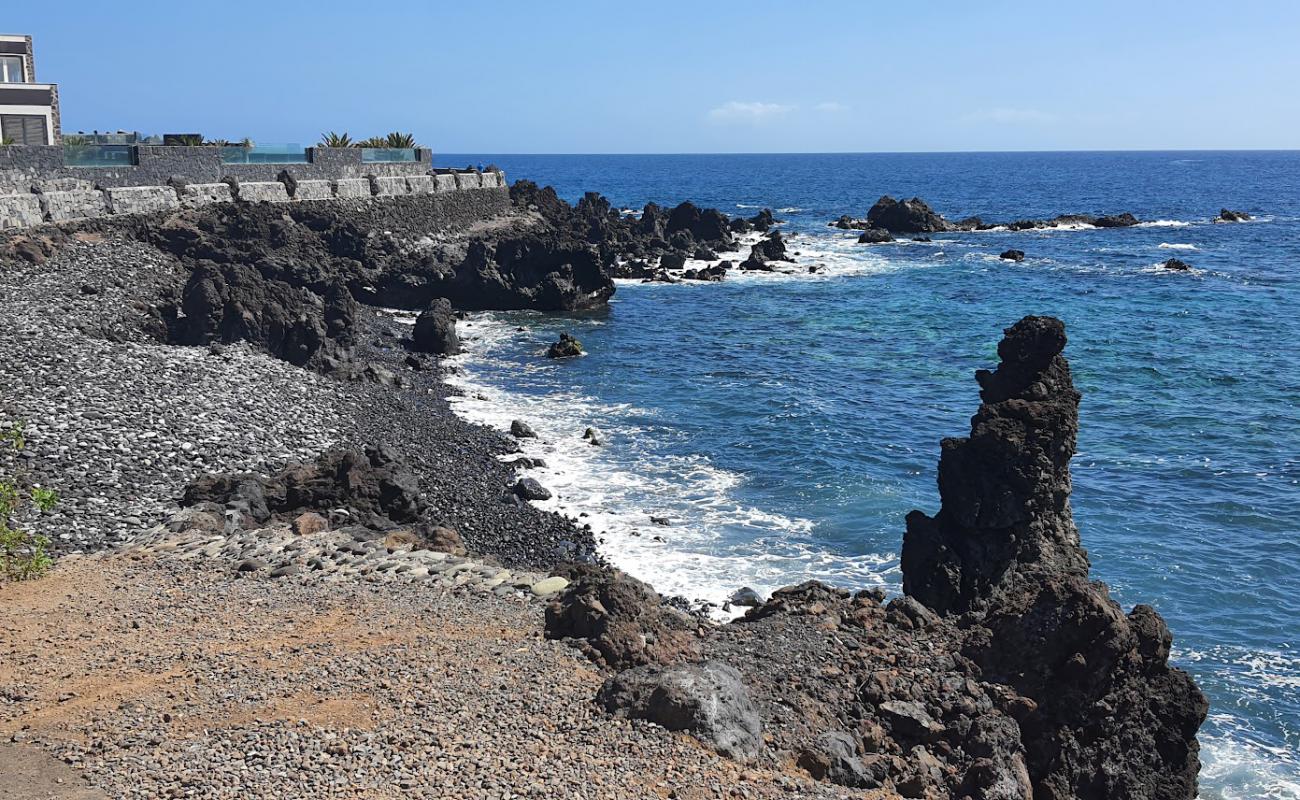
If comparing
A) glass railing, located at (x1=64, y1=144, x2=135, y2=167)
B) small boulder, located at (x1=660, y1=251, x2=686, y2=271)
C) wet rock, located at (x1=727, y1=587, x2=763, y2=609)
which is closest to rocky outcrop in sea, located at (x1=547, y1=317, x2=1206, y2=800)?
wet rock, located at (x1=727, y1=587, x2=763, y2=609)

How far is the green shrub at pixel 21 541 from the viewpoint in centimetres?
1692

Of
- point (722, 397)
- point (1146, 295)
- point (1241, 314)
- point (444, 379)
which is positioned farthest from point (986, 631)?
point (1146, 295)

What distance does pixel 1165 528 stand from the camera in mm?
26000

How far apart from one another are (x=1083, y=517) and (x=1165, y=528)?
1.81 m

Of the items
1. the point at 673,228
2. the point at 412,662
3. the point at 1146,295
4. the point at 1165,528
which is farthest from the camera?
the point at 673,228

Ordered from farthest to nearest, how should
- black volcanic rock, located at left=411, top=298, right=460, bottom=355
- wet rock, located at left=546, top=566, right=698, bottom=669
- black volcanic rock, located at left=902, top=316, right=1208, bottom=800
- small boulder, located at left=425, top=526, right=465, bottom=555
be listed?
black volcanic rock, located at left=411, top=298, right=460, bottom=355
small boulder, located at left=425, top=526, right=465, bottom=555
wet rock, located at left=546, top=566, right=698, bottom=669
black volcanic rock, located at left=902, top=316, right=1208, bottom=800

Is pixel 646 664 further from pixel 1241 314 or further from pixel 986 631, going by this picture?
pixel 1241 314

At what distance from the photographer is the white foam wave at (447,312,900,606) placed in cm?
2328

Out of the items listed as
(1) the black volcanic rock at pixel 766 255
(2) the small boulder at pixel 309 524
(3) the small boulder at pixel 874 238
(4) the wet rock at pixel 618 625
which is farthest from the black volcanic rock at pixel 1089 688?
(3) the small boulder at pixel 874 238

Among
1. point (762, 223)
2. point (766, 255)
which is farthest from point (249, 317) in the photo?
point (762, 223)

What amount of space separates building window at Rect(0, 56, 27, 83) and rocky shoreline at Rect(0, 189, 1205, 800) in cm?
1992

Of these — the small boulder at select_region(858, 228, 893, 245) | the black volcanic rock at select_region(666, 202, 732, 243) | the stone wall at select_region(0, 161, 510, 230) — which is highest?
the stone wall at select_region(0, 161, 510, 230)

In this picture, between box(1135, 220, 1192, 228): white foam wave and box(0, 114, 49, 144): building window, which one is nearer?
box(0, 114, 49, 144): building window

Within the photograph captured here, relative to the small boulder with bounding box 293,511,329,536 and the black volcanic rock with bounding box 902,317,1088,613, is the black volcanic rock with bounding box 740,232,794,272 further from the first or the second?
the small boulder with bounding box 293,511,329,536
